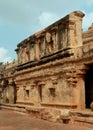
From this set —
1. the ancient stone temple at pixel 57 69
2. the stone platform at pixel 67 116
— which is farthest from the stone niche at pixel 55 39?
the stone platform at pixel 67 116

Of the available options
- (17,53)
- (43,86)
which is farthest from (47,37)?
(17,53)

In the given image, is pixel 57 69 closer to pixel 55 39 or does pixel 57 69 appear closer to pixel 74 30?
pixel 55 39

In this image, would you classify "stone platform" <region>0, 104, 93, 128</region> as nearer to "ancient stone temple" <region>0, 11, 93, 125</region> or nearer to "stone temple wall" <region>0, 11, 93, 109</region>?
"ancient stone temple" <region>0, 11, 93, 125</region>

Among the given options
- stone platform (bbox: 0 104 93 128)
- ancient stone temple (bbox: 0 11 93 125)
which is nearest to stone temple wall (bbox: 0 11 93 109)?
ancient stone temple (bbox: 0 11 93 125)

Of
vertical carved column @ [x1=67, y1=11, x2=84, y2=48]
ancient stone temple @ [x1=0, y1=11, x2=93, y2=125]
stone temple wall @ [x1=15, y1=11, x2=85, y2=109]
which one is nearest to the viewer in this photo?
ancient stone temple @ [x1=0, y1=11, x2=93, y2=125]

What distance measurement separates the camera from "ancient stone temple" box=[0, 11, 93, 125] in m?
15.4

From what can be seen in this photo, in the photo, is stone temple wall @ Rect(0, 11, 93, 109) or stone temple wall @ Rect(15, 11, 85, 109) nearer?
stone temple wall @ Rect(0, 11, 93, 109)

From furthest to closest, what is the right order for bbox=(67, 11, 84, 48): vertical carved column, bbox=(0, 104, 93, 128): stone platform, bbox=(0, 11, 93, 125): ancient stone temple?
bbox=(67, 11, 84, 48): vertical carved column
bbox=(0, 11, 93, 125): ancient stone temple
bbox=(0, 104, 93, 128): stone platform

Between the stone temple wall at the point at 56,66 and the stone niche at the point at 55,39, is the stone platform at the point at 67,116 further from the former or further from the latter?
the stone niche at the point at 55,39

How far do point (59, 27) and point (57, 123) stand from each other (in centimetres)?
654

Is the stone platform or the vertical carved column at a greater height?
the vertical carved column

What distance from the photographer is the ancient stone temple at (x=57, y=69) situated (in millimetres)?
15422

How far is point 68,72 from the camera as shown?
15.9 meters

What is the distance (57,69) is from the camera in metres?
17.1
